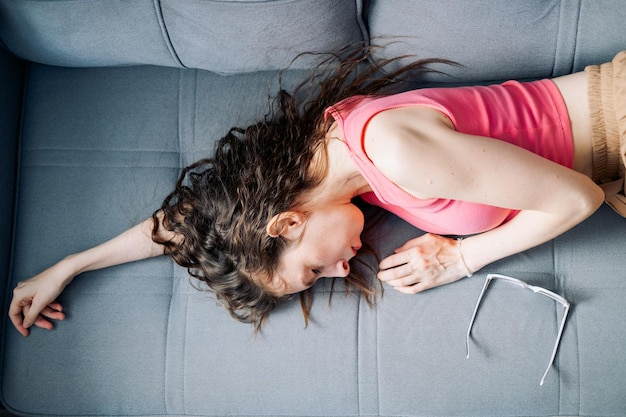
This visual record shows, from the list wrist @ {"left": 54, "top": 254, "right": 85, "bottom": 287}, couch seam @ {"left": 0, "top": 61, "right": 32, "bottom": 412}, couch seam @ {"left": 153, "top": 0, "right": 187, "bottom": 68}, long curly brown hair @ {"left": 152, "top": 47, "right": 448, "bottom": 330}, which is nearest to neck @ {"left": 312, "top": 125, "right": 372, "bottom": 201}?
long curly brown hair @ {"left": 152, "top": 47, "right": 448, "bottom": 330}

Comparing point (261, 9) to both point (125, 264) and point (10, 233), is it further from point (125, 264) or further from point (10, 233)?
point (10, 233)

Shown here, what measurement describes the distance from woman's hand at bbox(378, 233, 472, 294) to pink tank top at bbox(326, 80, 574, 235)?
0.06 metres

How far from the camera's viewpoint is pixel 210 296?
1346mm

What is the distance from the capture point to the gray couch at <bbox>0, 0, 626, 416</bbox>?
126 cm

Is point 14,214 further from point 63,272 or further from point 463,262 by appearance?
point 463,262

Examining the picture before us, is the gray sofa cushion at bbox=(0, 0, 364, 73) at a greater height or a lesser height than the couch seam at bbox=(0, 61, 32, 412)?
greater

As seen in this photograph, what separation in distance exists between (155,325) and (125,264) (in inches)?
6.6

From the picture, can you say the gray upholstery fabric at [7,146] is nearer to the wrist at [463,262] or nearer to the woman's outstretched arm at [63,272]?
the woman's outstretched arm at [63,272]

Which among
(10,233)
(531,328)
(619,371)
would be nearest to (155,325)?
(10,233)

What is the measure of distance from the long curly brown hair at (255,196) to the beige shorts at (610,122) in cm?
34

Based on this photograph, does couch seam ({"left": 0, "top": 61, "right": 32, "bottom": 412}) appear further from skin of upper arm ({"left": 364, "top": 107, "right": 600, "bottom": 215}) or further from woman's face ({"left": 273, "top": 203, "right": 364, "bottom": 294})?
skin of upper arm ({"left": 364, "top": 107, "right": 600, "bottom": 215})

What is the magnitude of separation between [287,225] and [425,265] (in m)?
0.35

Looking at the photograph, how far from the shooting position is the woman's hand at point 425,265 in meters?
1.27

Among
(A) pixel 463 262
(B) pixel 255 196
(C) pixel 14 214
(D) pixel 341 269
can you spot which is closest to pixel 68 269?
(C) pixel 14 214
